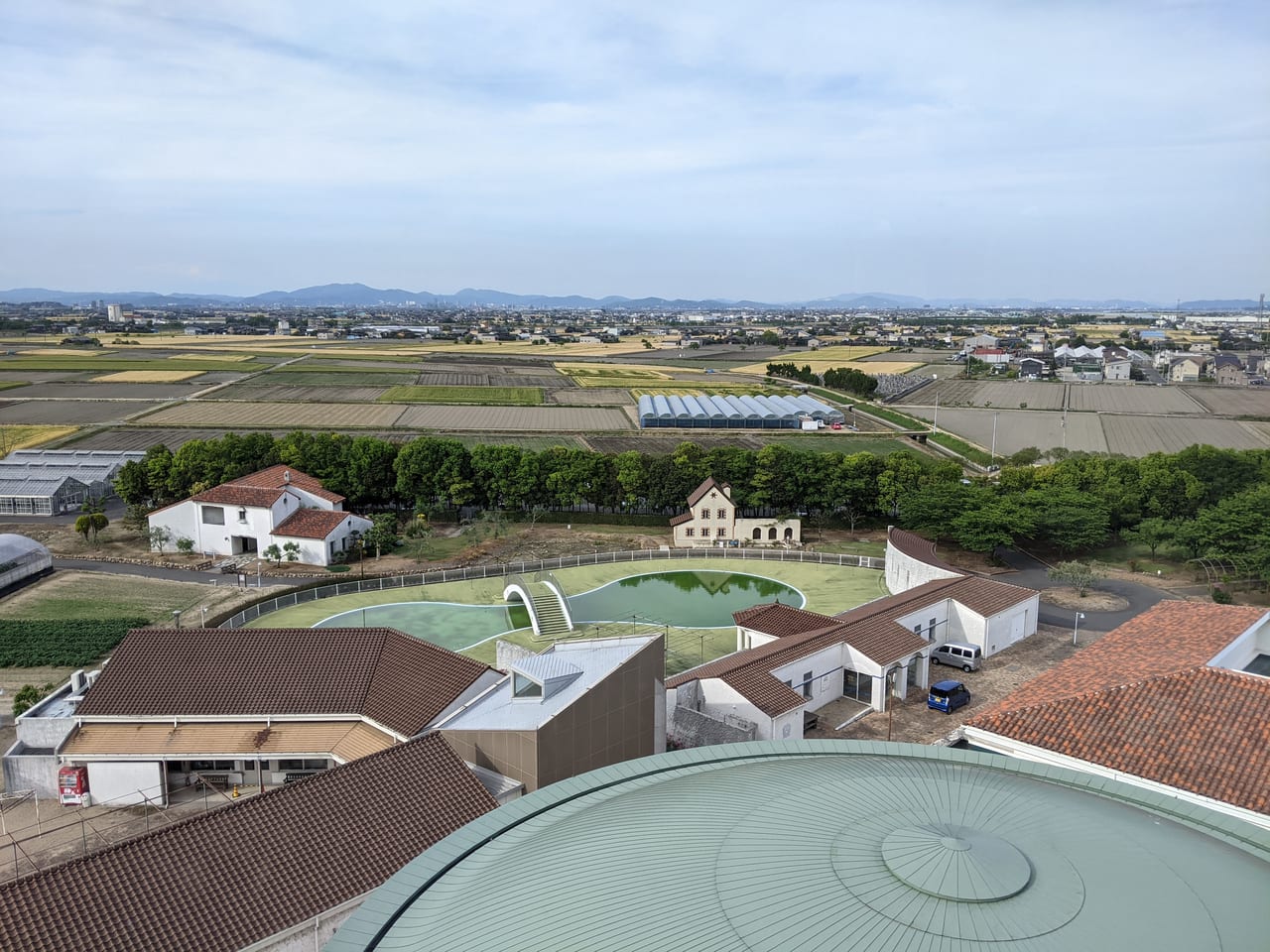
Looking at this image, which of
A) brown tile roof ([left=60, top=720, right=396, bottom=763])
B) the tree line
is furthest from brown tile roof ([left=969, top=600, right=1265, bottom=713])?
the tree line

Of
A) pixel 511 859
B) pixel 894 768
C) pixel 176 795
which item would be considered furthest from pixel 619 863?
pixel 176 795

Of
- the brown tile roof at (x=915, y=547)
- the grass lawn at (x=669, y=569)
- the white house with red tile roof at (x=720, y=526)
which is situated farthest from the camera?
the white house with red tile roof at (x=720, y=526)

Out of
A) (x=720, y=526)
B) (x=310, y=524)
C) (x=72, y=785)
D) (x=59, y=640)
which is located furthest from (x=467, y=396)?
(x=72, y=785)

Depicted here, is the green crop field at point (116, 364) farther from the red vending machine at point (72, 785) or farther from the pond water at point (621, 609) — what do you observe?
the red vending machine at point (72, 785)

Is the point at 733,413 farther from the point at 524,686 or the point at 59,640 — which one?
the point at 524,686

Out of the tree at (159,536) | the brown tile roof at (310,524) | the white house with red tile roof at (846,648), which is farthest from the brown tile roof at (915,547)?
the tree at (159,536)

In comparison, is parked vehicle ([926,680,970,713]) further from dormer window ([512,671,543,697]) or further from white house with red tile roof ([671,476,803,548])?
white house with red tile roof ([671,476,803,548])

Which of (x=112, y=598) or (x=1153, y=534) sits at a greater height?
(x=1153, y=534)
